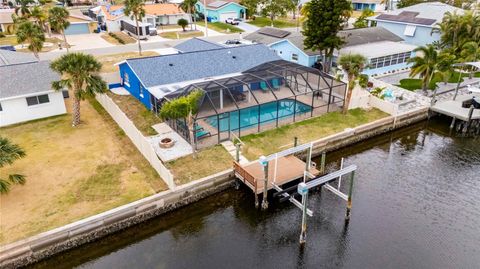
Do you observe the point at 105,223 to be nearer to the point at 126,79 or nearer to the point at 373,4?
the point at 126,79

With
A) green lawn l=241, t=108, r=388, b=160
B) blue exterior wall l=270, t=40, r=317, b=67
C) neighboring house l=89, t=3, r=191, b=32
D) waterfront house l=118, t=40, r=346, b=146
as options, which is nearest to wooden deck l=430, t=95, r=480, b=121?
green lawn l=241, t=108, r=388, b=160

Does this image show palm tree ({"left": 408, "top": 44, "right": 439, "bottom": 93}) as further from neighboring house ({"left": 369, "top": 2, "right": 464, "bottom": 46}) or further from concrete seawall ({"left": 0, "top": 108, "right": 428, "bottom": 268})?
concrete seawall ({"left": 0, "top": 108, "right": 428, "bottom": 268})

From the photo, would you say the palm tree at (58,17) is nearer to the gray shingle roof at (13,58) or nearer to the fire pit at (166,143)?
the gray shingle roof at (13,58)

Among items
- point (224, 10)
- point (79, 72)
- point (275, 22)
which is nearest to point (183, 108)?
point (79, 72)

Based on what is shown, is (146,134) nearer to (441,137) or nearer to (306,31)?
(306,31)

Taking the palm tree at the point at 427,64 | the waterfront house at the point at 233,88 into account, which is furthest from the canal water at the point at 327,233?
the palm tree at the point at 427,64
